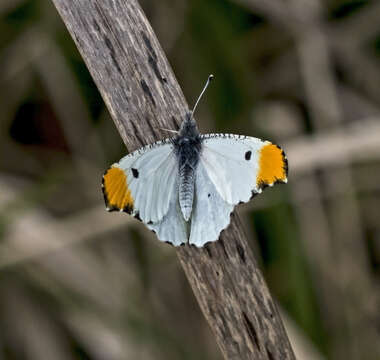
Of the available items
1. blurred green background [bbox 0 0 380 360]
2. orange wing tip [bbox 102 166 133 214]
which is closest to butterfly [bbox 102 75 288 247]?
orange wing tip [bbox 102 166 133 214]

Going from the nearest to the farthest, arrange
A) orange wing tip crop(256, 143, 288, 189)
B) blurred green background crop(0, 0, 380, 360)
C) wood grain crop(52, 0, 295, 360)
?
wood grain crop(52, 0, 295, 360)
orange wing tip crop(256, 143, 288, 189)
blurred green background crop(0, 0, 380, 360)

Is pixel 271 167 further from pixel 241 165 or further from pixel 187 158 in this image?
pixel 187 158

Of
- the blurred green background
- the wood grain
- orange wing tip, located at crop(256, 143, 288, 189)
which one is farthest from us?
the blurred green background

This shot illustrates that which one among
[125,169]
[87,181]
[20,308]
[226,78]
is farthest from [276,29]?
[20,308]

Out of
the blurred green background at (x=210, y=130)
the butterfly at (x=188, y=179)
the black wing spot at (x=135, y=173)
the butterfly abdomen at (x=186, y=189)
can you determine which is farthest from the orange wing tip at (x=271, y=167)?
the blurred green background at (x=210, y=130)

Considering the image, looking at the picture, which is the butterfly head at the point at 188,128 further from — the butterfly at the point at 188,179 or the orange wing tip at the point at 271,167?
the orange wing tip at the point at 271,167

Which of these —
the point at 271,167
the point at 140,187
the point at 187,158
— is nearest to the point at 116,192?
the point at 140,187

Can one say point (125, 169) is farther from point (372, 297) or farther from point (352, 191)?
point (372, 297)

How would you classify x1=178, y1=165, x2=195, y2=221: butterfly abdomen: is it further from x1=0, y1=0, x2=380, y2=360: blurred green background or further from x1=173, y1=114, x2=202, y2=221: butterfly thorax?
x1=0, y1=0, x2=380, y2=360: blurred green background
